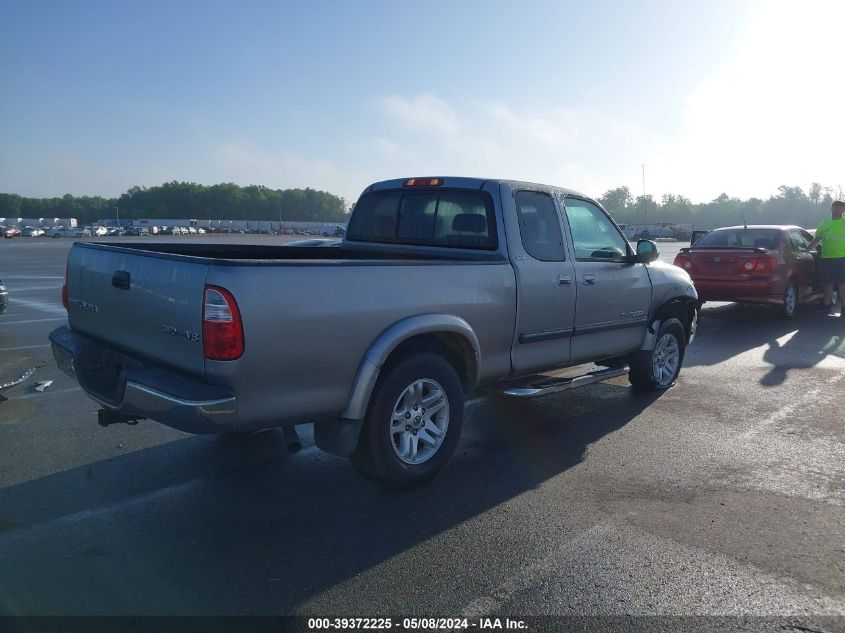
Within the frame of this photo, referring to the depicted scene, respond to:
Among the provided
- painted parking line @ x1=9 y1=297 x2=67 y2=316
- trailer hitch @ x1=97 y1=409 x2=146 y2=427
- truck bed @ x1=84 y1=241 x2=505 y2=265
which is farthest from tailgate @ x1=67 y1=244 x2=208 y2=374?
painted parking line @ x1=9 y1=297 x2=67 y2=316

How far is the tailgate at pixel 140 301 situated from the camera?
3420 millimetres

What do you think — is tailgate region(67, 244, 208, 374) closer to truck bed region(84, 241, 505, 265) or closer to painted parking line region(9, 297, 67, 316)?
truck bed region(84, 241, 505, 265)

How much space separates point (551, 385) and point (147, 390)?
9.58 ft

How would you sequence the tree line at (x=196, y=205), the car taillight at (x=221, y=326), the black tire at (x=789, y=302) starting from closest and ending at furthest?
the car taillight at (x=221, y=326)
the black tire at (x=789, y=302)
the tree line at (x=196, y=205)

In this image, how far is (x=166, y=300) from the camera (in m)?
3.56

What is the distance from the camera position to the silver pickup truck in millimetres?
3373

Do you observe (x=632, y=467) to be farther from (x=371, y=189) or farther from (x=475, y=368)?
(x=371, y=189)

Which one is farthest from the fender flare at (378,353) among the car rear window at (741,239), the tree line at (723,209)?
the tree line at (723,209)

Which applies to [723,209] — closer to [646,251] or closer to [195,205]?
[195,205]

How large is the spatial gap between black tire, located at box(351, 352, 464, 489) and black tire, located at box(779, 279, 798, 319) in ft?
29.3

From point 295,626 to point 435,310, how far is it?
1.96 m

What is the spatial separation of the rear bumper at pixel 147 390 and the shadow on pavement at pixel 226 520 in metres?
0.62

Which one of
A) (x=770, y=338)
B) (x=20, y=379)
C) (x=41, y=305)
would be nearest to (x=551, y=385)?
(x=20, y=379)

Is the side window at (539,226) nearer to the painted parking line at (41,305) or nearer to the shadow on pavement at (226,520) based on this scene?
the shadow on pavement at (226,520)
